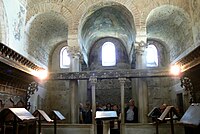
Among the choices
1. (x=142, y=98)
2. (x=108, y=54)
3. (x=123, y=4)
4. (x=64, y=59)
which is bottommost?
(x=142, y=98)

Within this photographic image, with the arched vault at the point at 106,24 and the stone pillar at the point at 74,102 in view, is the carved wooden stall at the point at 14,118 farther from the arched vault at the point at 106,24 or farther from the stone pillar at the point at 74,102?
the arched vault at the point at 106,24

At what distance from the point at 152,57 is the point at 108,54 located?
12.6 ft

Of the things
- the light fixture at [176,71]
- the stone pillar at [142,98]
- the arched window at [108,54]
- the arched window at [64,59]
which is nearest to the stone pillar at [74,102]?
the stone pillar at [142,98]

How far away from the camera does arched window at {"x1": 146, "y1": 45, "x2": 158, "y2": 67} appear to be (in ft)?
60.4

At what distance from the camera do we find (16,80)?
919 centimetres

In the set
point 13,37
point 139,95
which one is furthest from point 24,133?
point 139,95

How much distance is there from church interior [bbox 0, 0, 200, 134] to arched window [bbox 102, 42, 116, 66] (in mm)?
85

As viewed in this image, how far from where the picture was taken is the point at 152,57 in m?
18.7

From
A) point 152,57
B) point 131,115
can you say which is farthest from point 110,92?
point 131,115

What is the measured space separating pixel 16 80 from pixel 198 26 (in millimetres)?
8639

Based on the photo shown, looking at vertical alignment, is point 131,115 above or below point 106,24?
below

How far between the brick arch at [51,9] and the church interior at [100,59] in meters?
0.06

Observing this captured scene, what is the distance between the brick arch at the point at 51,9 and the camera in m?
13.3

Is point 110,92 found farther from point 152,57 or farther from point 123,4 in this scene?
point 123,4
